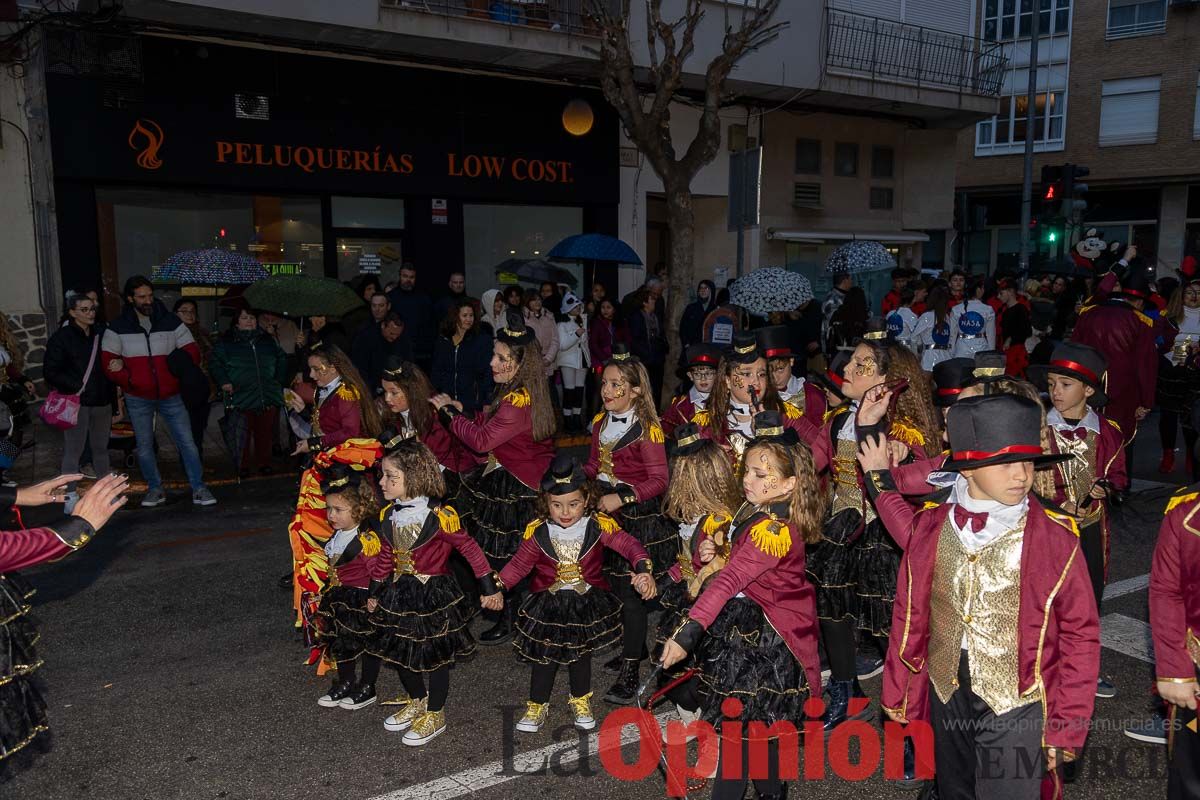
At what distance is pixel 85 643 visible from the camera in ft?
20.1

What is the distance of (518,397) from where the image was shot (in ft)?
19.7

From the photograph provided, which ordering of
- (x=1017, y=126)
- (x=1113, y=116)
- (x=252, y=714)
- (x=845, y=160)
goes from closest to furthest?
(x=252, y=714), (x=845, y=160), (x=1113, y=116), (x=1017, y=126)

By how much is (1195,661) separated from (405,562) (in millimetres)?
3539

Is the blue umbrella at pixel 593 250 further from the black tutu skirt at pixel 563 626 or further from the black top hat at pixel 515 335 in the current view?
the black tutu skirt at pixel 563 626

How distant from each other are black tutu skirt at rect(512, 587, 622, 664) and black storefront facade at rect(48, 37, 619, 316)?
39.2 ft

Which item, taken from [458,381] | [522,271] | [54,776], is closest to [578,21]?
[522,271]

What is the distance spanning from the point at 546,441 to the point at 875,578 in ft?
7.74

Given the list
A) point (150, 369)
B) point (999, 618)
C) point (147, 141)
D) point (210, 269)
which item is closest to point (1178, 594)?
point (999, 618)

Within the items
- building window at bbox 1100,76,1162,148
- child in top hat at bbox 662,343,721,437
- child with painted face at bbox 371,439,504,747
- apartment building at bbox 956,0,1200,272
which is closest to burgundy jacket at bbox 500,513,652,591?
child with painted face at bbox 371,439,504,747

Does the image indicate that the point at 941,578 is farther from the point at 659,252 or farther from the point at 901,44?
the point at 901,44

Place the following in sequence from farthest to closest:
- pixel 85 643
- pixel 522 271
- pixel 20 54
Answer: pixel 522 271 → pixel 20 54 → pixel 85 643

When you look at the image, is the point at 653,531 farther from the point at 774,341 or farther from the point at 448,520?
the point at 774,341

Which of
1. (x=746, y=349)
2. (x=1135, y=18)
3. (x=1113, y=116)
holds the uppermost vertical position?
(x=1135, y=18)

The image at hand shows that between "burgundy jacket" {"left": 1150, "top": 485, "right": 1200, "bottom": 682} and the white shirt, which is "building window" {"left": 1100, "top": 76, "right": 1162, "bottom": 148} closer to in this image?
"burgundy jacket" {"left": 1150, "top": 485, "right": 1200, "bottom": 682}
